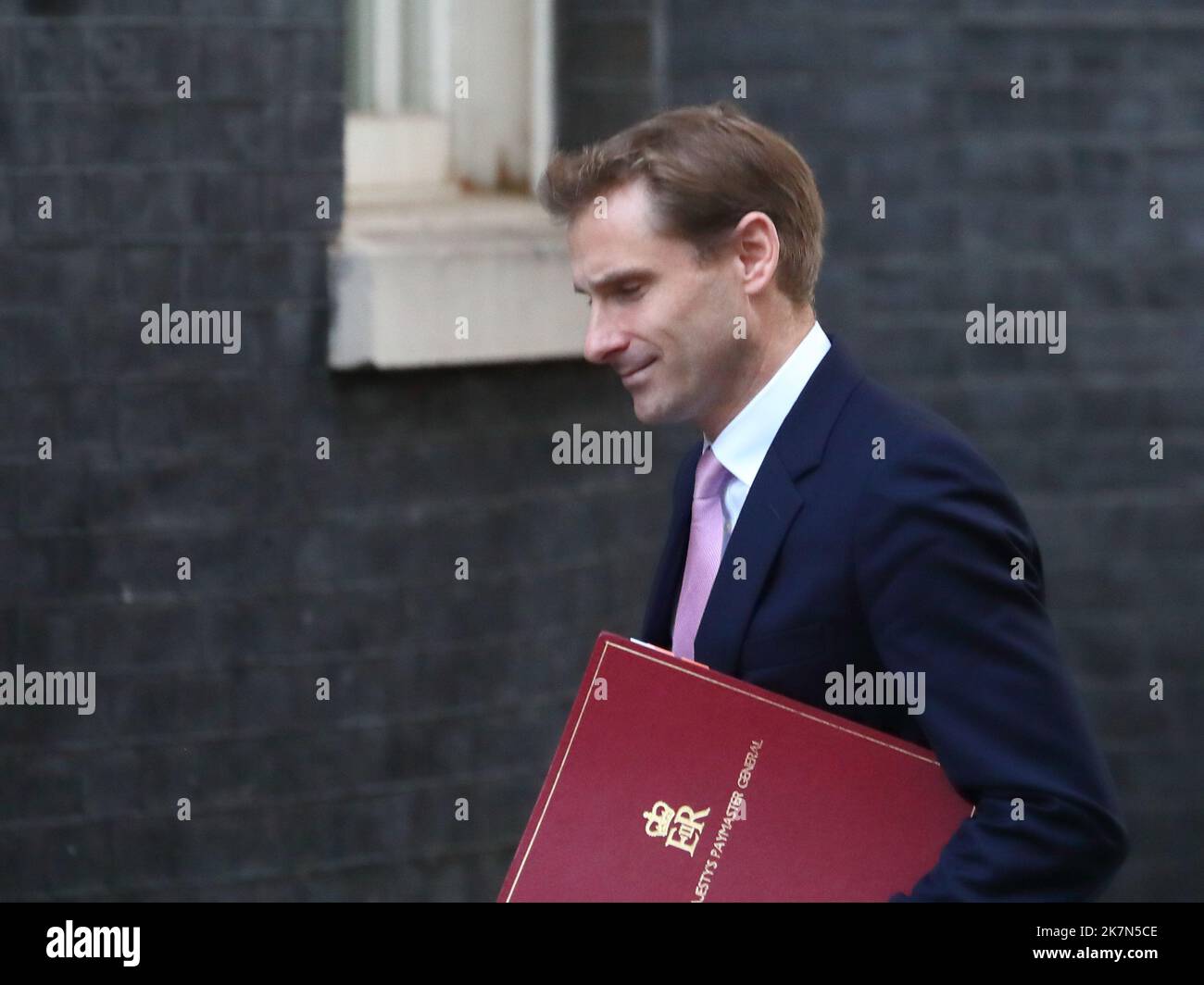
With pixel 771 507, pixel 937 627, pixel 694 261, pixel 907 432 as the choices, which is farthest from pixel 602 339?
pixel 937 627

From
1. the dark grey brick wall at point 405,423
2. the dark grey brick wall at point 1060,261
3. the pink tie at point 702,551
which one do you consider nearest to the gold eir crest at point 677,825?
the pink tie at point 702,551

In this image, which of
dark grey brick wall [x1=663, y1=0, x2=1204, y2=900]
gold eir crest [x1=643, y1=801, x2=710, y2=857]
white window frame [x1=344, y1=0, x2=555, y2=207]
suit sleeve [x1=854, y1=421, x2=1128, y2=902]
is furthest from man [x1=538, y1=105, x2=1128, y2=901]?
dark grey brick wall [x1=663, y1=0, x2=1204, y2=900]

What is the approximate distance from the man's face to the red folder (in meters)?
0.45

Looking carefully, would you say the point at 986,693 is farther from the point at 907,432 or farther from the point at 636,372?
the point at 636,372

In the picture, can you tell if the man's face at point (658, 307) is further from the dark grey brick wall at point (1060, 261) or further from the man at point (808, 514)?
the dark grey brick wall at point (1060, 261)

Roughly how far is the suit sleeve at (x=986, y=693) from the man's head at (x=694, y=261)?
425 mm

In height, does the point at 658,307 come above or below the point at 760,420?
above

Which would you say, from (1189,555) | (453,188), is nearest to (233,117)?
(453,188)

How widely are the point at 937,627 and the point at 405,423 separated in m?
3.66

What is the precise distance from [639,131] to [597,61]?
362 centimetres

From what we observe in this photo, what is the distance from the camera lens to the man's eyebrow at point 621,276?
9.70 ft

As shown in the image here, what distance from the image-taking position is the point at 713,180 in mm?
2938

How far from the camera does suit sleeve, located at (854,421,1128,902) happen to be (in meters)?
2.51

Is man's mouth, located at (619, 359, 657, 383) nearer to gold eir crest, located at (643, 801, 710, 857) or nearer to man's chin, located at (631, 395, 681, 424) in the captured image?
man's chin, located at (631, 395, 681, 424)
